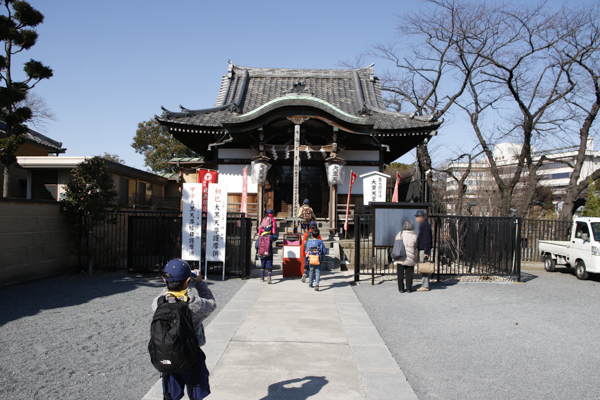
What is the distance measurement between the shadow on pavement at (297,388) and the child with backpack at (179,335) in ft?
2.97

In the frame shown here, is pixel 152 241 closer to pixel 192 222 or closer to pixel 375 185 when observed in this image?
pixel 192 222

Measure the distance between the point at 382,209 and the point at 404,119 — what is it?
302 inches

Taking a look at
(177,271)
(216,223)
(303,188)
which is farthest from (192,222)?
(303,188)

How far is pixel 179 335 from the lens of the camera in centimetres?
269

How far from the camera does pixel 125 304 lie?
7.16m

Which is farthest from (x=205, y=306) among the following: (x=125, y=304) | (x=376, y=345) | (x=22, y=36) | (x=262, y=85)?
(x=262, y=85)

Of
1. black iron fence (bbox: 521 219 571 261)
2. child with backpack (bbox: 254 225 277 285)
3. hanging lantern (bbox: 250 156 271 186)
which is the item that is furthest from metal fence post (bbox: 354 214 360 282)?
black iron fence (bbox: 521 219 571 261)

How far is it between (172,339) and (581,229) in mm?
13146

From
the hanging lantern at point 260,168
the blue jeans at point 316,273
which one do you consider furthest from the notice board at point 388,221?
the hanging lantern at point 260,168

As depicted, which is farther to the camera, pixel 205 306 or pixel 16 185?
pixel 16 185

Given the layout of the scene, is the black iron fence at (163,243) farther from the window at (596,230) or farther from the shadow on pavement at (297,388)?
the window at (596,230)

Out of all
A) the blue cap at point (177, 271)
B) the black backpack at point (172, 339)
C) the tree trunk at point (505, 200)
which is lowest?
the black backpack at point (172, 339)

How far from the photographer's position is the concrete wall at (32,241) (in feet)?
28.2

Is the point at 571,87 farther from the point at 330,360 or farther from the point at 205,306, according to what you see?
the point at 205,306
